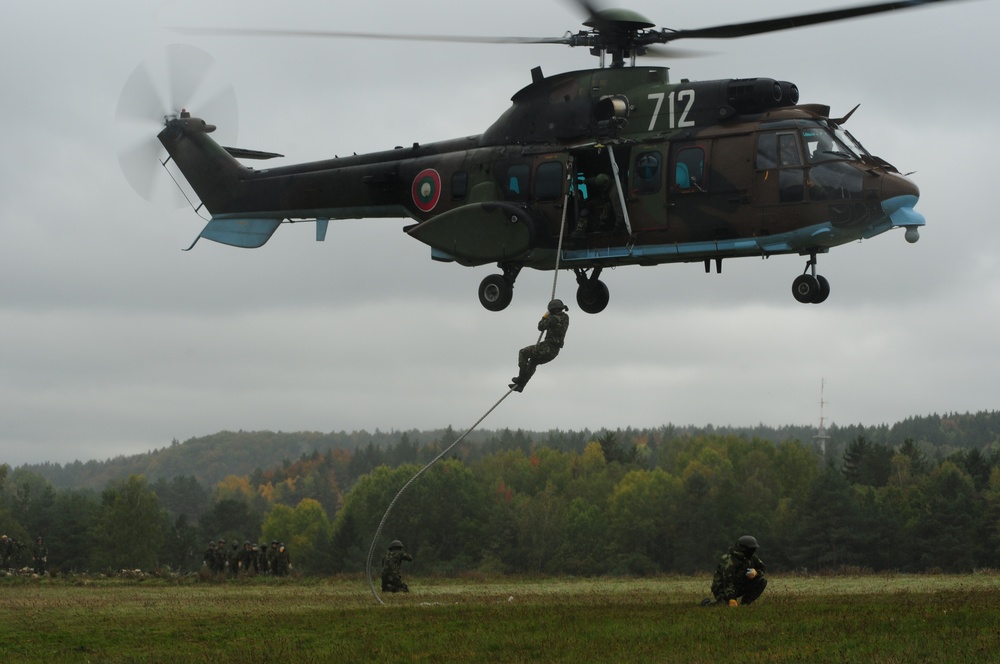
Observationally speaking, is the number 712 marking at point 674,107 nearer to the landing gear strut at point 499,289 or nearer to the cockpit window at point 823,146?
the cockpit window at point 823,146

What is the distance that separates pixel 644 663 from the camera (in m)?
17.2

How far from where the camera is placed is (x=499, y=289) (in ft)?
94.4

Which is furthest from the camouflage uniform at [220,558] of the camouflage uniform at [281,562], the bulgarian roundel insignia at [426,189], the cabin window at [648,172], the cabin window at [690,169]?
the cabin window at [690,169]

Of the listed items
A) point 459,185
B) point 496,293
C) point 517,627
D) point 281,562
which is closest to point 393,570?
point 496,293

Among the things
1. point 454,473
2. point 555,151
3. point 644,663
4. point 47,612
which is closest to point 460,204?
point 555,151

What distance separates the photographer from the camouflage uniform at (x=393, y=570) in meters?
28.0

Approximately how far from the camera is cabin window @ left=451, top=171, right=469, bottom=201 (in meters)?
29.4

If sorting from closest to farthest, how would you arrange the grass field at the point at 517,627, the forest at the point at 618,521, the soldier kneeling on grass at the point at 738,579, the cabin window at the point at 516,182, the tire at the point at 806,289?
1. the grass field at the point at 517,627
2. the soldier kneeling on grass at the point at 738,579
3. the tire at the point at 806,289
4. the cabin window at the point at 516,182
5. the forest at the point at 618,521

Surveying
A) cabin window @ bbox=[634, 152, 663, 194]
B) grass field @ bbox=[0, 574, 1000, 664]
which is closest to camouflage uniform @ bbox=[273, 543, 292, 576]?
grass field @ bbox=[0, 574, 1000, 664]

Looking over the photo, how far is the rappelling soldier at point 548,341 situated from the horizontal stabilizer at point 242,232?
1075 cm

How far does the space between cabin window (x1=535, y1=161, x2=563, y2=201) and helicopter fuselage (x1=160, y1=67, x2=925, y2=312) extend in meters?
0.03

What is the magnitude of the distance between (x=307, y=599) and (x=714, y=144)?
38.5 ft

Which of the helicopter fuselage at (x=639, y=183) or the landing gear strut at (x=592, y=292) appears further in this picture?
the landing gear strut at (x=592, y=292)

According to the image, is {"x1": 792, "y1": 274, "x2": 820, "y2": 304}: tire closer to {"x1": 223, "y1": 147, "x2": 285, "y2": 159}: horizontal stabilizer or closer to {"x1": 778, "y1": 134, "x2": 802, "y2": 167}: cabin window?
{"x1": 778, "y1": 134, "x2": 802, "y2": 167}: cabin window
